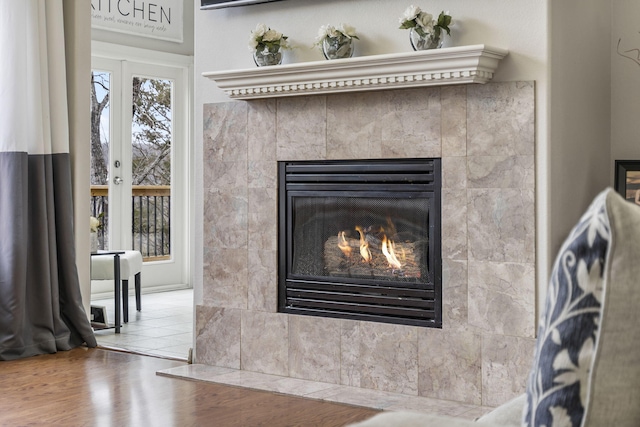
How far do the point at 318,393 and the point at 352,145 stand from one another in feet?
3.43

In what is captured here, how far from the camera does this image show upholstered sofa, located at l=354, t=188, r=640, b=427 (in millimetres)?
767

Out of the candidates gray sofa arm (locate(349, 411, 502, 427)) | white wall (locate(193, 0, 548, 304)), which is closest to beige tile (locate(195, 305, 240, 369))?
white wall (locate(193, 0, 548, 304))

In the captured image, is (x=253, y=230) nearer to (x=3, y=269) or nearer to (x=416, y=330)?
(x=416, y=330)

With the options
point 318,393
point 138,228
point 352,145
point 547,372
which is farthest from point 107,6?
point 547,372

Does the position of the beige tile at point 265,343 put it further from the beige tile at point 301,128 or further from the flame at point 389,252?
the beige tile at point 301,128

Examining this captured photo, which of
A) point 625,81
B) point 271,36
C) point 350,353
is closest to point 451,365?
point 350,353

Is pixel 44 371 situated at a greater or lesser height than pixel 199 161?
lesser

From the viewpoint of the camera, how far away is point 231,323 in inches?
153

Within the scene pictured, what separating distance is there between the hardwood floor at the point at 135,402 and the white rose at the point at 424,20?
59.1 inches

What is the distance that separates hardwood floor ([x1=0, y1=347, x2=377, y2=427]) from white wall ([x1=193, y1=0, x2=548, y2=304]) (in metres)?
0.55

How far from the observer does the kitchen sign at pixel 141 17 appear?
6.55m

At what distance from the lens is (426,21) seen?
3199mm

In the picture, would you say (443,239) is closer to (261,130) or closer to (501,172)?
(501,172)

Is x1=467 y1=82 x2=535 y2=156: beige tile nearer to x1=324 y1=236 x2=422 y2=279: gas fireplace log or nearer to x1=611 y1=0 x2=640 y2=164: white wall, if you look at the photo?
x1=324 y1=236 x2=422 y2=279: gas fireplace log
